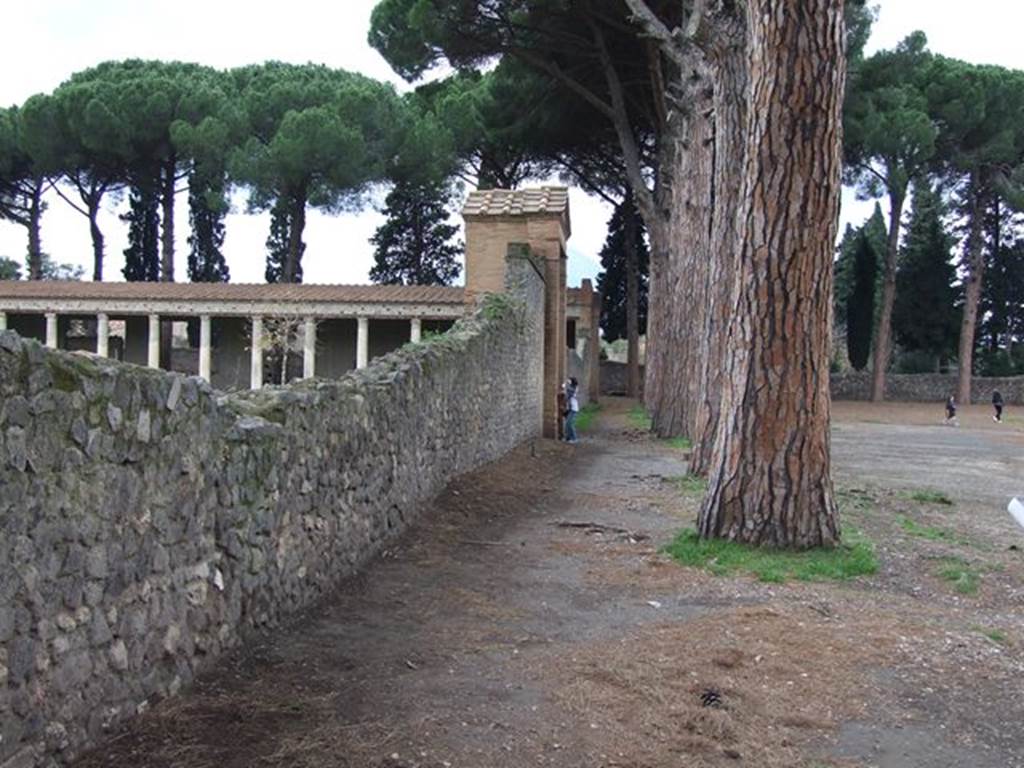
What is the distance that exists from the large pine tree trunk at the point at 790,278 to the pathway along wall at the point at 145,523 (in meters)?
2.96

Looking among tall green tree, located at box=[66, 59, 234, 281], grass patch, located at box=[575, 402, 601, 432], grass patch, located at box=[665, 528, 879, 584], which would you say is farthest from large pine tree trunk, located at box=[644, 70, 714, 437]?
tall green tree, located at box=[66, 59, 234, 281]

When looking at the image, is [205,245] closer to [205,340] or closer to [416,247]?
[416,247]

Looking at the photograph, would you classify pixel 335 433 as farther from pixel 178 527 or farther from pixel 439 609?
pixel 178 527

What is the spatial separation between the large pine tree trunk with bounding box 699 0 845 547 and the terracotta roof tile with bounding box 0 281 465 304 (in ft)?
87.8

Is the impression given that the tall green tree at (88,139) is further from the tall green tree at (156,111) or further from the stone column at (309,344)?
the stone column at (309,344)

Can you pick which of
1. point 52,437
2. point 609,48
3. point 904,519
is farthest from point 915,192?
point 52,437

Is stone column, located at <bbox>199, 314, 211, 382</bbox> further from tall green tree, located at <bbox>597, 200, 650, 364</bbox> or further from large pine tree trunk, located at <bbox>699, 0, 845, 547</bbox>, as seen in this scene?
large pine tree trunk, located at <bbox>699, 0, 845, 547</bbox>

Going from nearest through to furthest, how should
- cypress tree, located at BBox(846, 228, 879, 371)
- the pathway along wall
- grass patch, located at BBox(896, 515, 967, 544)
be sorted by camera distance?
the pathway along wall, grass patch, located at BBox(896, 515, 967, 544), cypress tree, located at BBox(846, 228, 879, 371)

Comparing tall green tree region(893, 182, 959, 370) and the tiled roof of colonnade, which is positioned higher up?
tall green tree region(893, 182, 959, 370)

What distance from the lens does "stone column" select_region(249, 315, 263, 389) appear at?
34.5 m

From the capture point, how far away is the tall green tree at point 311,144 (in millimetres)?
37625

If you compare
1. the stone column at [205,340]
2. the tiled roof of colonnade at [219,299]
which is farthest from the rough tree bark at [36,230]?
the stone column at [205,340]

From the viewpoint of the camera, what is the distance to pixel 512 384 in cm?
1461

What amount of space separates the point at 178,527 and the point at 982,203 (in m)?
47.6
